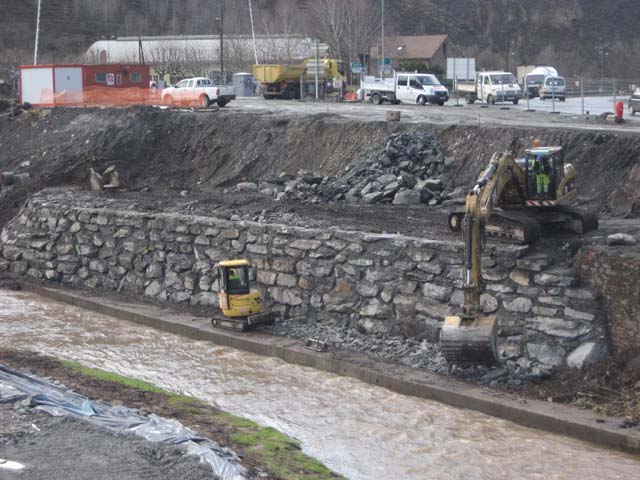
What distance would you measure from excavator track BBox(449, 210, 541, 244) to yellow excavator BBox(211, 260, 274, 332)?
4765 mm

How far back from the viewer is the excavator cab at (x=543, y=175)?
50.2 ft

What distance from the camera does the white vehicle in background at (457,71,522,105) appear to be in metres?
46.9

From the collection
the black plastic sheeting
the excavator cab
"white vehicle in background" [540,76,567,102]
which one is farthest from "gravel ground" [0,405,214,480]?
"white vehicle in background" [540,76,567,102]

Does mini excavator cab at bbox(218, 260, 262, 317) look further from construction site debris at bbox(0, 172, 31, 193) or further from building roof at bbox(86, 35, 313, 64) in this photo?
building roof at bbox(86, 35, 313, 64)

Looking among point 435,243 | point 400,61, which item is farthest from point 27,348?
point 400,61

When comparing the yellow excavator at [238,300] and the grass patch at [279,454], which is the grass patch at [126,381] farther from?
the yellow excavator at [238,300]

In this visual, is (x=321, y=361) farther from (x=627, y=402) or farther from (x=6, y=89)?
(x=6, y=89)

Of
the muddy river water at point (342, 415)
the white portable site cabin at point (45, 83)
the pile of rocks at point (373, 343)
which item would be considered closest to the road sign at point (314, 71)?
the white portable site cabin at point (45, 83)

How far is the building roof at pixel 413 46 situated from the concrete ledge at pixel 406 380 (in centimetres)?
6259

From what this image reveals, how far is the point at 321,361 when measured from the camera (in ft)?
52.3

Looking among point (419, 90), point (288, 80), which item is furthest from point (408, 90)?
point (288, 80)

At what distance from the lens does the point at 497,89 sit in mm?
46969

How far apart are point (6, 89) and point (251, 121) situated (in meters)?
32.0

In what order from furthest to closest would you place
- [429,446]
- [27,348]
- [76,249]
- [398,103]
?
[398,103] → [76,249] → [27,348] → [429,446]
